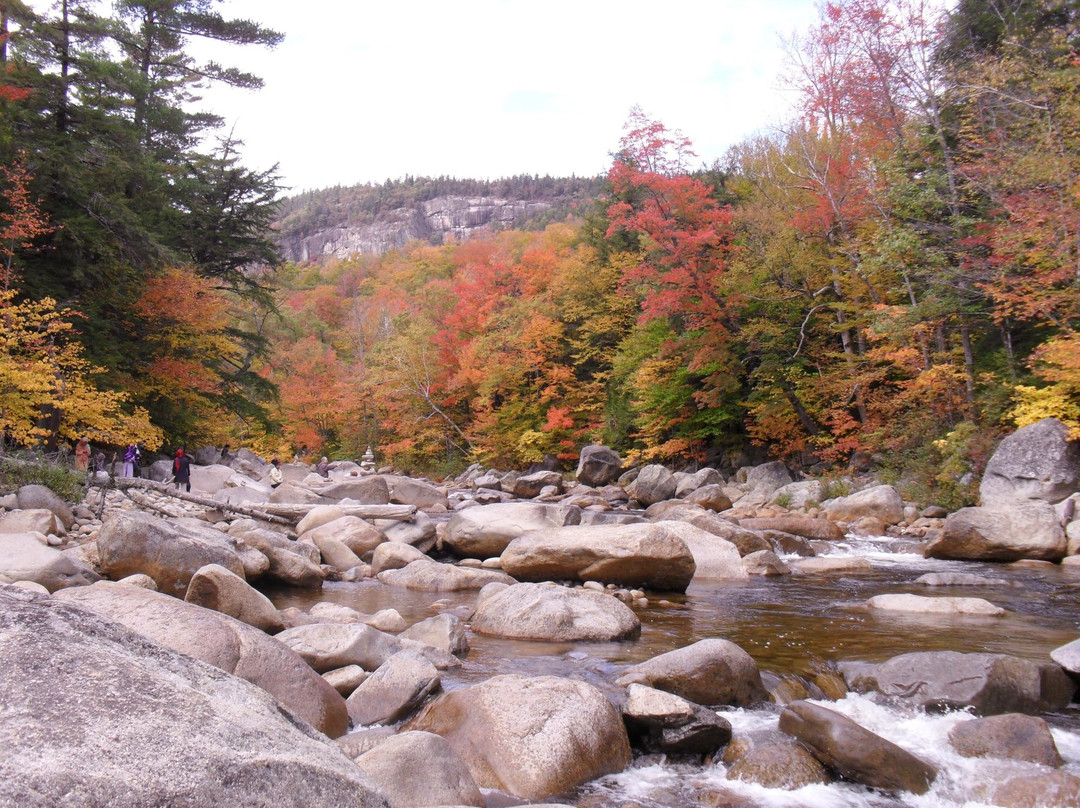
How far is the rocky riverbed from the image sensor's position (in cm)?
213

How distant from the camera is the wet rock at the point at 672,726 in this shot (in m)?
5.20

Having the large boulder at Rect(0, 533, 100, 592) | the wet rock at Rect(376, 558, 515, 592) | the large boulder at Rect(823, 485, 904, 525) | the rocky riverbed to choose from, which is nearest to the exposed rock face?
the large boulder at Rect(823, 485, 904, 525)

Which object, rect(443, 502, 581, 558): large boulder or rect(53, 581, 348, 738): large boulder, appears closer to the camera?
rect(53, 581, 348, 738): large boulder

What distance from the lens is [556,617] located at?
26.4 ft

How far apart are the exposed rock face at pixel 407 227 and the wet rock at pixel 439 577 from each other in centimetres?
12804

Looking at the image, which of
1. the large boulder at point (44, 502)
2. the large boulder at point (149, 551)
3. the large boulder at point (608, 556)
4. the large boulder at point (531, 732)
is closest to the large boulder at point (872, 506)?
the large boulder at point (608, 556)

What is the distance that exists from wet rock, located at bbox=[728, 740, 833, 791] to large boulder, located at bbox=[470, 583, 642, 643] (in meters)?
2.95

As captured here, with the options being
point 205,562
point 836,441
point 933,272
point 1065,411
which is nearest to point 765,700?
point 205,562

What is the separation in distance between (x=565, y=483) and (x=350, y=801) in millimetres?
26201

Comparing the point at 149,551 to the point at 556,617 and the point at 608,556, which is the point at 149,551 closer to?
the point at 556,617

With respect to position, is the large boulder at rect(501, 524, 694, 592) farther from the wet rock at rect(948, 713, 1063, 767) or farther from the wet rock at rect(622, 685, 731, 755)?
the wet rock at rect(948, 713, 1063, 767)

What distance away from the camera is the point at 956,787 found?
15.5ft

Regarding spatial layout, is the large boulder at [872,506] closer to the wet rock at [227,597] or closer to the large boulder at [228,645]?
the wet rock at [227,597]

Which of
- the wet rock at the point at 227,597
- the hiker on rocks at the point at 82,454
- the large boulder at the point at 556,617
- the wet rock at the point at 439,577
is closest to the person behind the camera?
the wet rock at the point at 227,597
